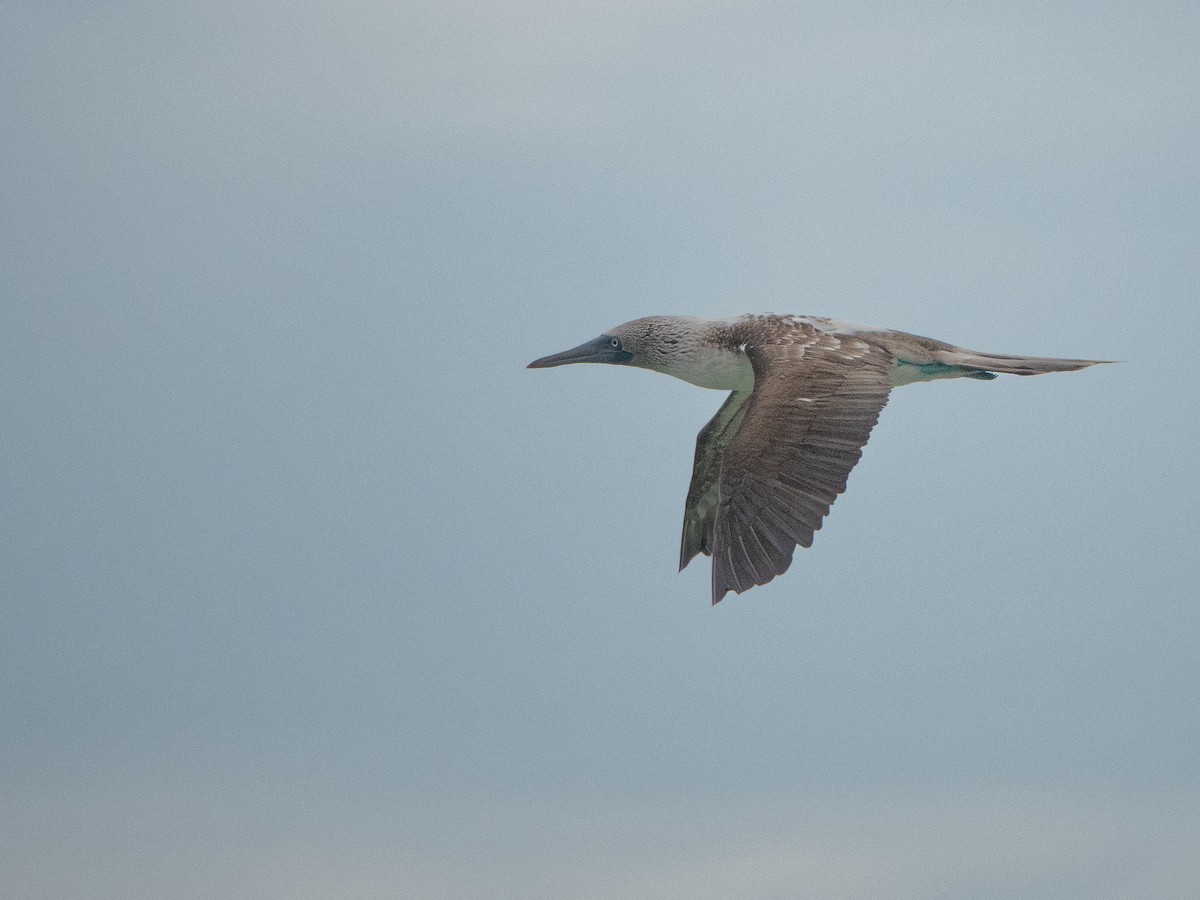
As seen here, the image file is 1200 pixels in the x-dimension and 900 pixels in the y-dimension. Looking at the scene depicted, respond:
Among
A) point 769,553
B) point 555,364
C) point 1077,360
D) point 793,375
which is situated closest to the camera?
point 769,553

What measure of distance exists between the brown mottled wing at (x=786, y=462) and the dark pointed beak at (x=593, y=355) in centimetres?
200

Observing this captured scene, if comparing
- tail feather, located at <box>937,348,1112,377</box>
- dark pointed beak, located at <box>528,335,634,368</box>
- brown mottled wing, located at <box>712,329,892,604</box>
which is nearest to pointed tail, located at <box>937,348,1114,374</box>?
tail feather, located at <box>937,348,1112,377</box>

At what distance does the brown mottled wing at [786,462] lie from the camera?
29.4 ft

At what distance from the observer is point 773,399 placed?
377 inches

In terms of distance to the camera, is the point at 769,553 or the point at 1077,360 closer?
the point at 769,553

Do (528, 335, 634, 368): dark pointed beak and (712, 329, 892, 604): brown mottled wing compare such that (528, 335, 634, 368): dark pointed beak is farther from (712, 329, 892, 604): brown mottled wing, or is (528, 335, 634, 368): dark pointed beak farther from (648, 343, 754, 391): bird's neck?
(712, 329, 892, 604): brown mottled wing

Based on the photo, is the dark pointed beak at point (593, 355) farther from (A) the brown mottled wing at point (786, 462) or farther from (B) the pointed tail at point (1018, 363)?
(B) the pointed tail at point (1018, 363)

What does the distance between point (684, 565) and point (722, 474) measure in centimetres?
208

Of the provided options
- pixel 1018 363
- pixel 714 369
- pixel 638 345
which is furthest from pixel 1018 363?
pixel 638 345

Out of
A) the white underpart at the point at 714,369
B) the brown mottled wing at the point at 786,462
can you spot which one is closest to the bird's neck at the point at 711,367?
the white underpart at the point at 714,369

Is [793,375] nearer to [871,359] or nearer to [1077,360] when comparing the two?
[871,359]

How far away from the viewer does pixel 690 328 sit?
11234 millimetres

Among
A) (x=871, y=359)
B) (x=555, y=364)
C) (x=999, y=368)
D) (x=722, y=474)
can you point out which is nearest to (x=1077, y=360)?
(x=999, y=368)

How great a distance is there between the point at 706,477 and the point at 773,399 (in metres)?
2.14
